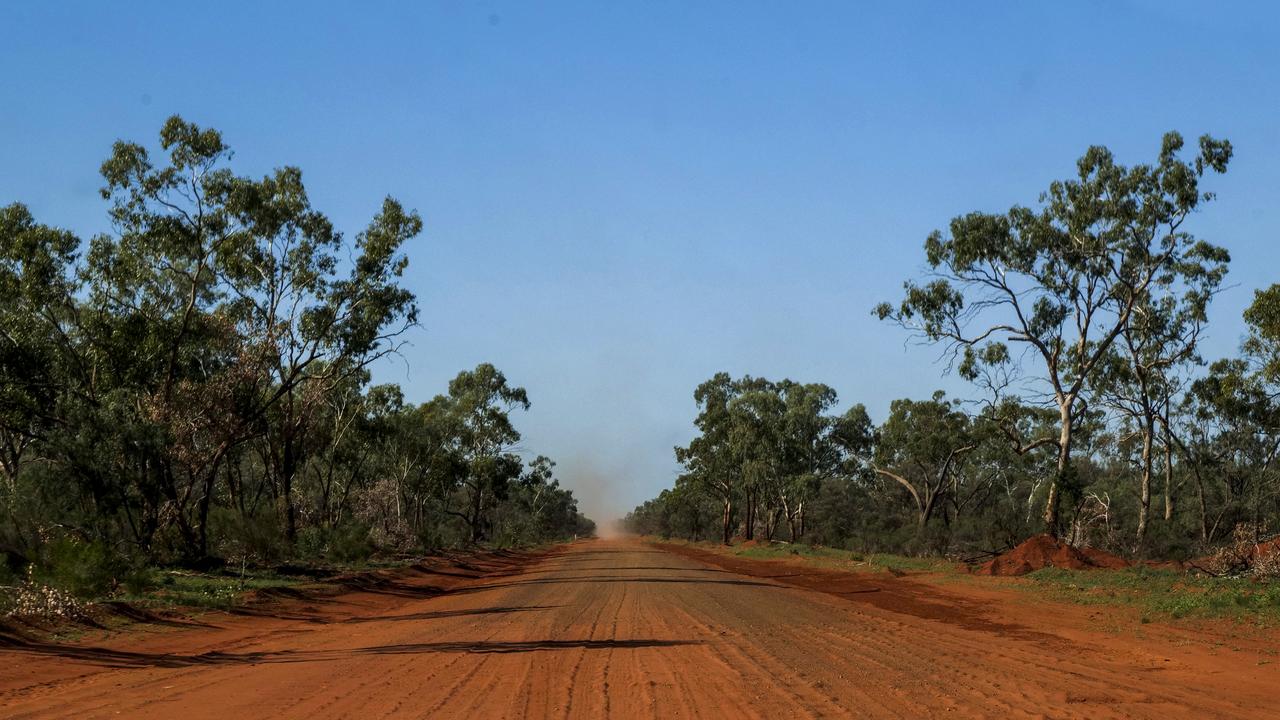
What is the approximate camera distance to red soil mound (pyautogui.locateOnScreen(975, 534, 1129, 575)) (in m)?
26.0

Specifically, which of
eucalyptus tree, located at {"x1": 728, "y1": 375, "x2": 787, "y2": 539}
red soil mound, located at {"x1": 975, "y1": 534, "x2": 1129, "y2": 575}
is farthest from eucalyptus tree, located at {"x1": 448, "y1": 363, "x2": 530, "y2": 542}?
red soil mound, located at {"x1": 975, "y1": 534, "x2": 1129, "y2": 575}

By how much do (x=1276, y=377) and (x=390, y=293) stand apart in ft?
86.6

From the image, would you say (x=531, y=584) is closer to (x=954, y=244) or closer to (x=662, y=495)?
(x=954, y=244)

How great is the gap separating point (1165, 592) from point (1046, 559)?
28.1 ft

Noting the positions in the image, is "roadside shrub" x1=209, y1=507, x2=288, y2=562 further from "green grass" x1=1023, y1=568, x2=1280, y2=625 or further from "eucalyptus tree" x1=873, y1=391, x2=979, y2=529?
"eucalyptus tree" x1=873, y1=391, x2=979, y2=529

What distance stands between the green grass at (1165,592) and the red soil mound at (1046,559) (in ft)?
3.51

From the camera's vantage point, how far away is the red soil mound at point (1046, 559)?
26.0 meters

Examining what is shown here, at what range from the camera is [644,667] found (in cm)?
948

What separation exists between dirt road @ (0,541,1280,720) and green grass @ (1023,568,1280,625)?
1.63m

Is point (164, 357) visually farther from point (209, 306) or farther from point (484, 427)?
point (484, 427)

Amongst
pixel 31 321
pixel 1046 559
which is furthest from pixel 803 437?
pixel 31 321

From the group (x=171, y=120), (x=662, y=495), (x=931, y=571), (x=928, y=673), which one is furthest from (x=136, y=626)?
(x=662, y=495)

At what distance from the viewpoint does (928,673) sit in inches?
366

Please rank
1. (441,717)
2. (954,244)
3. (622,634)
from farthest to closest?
(954,244), (622,634), (441,717)
